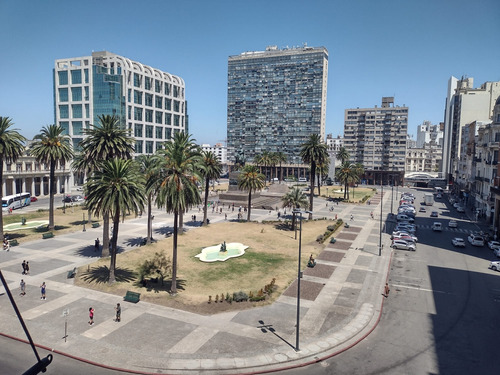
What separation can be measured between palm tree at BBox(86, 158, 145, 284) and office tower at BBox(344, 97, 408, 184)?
162m

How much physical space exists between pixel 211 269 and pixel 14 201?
69.5 metres

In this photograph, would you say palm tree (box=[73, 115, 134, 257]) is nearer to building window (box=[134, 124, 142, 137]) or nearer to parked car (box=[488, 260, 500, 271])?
parked car (box=[488, 260, 500, 271])

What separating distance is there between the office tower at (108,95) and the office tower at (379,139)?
320 feet

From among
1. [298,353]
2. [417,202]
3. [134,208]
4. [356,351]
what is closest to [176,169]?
[134,208]

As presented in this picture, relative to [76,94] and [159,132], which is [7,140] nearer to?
[76,94]

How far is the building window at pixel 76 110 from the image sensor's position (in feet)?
432

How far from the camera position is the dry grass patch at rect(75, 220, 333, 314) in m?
35.8

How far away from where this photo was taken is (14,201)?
89.1 m

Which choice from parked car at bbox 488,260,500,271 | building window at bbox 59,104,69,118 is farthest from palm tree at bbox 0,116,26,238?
building window at bbox 59,104,69,118

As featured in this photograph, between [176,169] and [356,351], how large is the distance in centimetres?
2101

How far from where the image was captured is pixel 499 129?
77688mm

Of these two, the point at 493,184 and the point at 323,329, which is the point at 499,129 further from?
the point at 323,329

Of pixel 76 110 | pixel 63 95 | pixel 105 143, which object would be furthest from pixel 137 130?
pixel 105 143

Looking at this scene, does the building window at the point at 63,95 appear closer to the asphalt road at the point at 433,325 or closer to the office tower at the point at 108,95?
the office tower at the point at 108,95
